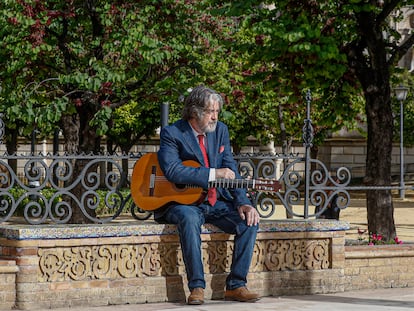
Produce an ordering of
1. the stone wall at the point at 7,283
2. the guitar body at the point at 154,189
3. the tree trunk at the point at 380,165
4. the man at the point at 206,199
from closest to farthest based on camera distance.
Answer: the stone wall at the point at 7,283, the man at the point at 206,199, the guitar body at the point at 154,189, the tree trunk at the point at 380,165

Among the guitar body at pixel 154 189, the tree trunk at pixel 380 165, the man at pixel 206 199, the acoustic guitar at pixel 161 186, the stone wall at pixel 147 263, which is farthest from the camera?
the tree trunk at pixel 380 165

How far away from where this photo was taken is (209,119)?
10.3 meters

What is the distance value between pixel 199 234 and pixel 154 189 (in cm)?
62

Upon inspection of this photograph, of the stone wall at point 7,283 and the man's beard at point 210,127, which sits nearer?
the stone wall at point 7,283

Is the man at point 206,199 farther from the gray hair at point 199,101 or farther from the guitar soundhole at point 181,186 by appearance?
the guitar soundhole at point 181,186

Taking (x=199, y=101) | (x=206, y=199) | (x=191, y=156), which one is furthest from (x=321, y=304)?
(x=199, y=101)

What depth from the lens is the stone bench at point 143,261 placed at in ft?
32.5

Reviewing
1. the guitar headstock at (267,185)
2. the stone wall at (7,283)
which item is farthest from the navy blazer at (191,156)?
the stone wall at (7,283)

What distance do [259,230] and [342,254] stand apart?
101 cm

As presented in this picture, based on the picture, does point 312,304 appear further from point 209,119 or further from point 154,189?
point 209,119

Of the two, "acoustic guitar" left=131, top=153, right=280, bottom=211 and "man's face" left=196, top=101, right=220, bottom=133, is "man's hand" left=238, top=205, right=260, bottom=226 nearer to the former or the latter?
"acoustic guitar" left=131, top=153, right=280, bottom=211

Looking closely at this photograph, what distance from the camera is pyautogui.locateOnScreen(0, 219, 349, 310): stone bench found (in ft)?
32.5

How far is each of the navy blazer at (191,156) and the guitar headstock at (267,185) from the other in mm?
319

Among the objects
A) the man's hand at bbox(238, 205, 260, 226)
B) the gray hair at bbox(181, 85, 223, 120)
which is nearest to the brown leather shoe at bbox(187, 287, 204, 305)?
the man's hand at bbox(238, 205, 260, 226)
